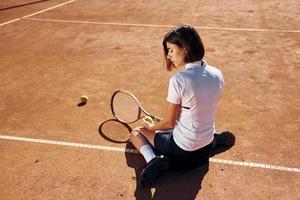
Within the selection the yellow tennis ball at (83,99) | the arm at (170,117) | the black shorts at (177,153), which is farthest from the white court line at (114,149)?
the yellow tennis ball at (83,99)

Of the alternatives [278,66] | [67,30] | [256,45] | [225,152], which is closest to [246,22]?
[256,45]

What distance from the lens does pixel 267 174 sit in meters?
5.30

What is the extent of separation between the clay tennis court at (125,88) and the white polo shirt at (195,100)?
0.69 m

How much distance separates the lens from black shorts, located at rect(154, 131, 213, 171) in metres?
5.00

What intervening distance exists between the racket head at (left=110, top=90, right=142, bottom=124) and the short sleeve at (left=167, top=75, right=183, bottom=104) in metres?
1.16

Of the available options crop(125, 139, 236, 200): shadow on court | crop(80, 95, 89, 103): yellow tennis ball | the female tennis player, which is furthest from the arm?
crop(80, 95, 89, 103): yellow tennis ball

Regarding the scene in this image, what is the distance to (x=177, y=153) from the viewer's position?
5.00 m

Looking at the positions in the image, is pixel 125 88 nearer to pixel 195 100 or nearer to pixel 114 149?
pixel 114 149

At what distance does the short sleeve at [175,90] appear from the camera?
457 centimetres

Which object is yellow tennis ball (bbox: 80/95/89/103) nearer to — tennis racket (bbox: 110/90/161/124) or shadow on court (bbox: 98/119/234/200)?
tennis racket (bbox: 110/90/161/124)

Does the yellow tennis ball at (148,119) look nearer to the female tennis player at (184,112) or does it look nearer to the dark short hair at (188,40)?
the female tennis player at (184,112)

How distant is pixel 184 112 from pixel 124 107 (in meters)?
1.57

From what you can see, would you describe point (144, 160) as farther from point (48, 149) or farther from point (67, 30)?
point (67, 30)

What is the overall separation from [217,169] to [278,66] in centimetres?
411
